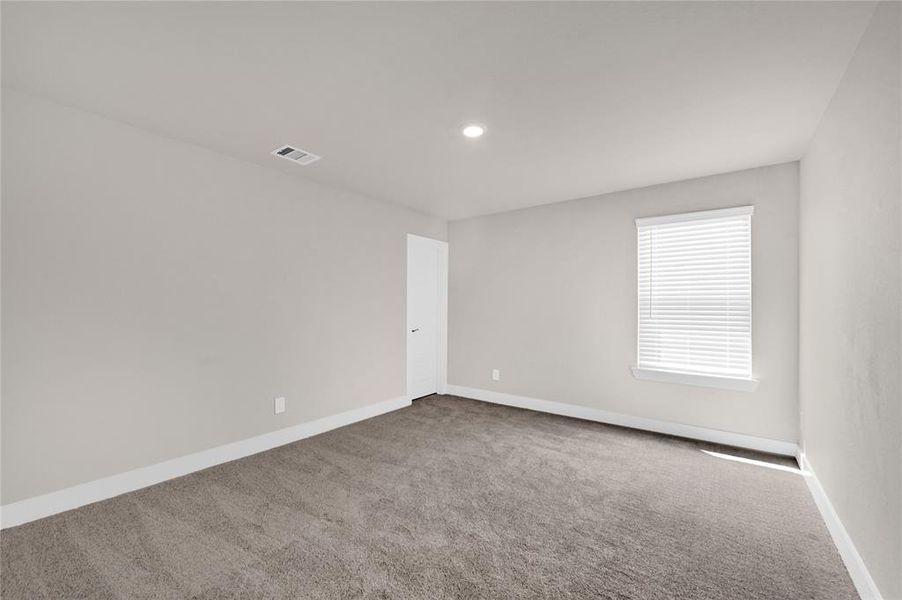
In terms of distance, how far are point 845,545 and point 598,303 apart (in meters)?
2.65

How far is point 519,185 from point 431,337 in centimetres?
248

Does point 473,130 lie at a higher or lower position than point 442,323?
higher

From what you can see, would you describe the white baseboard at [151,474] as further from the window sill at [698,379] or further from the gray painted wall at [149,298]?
the window sill at [698,379]

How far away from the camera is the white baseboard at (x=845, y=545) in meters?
1.68

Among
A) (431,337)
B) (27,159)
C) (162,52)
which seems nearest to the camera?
(162,52)

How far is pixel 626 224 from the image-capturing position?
412 cm

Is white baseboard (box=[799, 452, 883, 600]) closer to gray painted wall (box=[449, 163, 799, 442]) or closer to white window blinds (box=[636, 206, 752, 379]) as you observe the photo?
gray painted wall (box=[449, 163, 799, 442])

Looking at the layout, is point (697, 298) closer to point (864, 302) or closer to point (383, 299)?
point (864, 302)

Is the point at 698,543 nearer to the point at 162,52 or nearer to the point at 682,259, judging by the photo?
the point at 682,259

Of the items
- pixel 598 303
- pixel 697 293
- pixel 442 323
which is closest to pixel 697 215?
pixel 697 293

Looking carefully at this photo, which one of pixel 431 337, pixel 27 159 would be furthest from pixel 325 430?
pixel 27 159

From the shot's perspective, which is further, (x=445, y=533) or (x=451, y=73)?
(x=445, y=533)

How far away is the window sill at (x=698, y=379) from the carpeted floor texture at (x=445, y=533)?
0.63 m

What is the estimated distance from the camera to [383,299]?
15.1 feet
